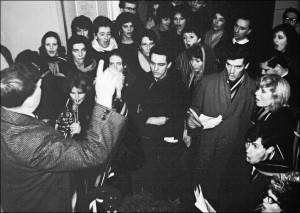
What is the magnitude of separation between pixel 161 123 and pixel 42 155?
3.23 feet

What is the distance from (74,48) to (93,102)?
1.50 feet

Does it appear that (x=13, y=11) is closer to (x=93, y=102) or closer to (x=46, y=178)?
(x=93, y=102)

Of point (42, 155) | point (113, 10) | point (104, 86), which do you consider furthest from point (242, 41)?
point (42, 155)

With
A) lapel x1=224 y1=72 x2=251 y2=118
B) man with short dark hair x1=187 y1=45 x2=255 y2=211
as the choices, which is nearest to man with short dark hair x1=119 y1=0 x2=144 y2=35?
man with short dark hair x1=187 y1=45 x2=255 y2=211

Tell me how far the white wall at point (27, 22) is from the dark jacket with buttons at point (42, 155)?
0.55 m

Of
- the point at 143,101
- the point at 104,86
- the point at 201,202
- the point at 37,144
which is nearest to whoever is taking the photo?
the point at 37,144

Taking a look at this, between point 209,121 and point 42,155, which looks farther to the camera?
point 209,121

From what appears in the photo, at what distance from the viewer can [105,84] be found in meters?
2.36

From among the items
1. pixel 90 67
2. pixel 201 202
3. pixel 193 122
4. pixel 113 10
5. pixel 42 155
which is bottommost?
pixel 201 202

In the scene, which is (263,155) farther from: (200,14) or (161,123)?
(200,14)

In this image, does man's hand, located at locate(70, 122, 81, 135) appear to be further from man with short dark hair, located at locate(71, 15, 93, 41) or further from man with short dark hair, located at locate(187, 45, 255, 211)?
man with short dark hair, located at locate(187, 45, 255, 211)

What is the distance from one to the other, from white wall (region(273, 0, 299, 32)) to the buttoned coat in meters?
0.50

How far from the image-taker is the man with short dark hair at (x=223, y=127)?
2.41 meters

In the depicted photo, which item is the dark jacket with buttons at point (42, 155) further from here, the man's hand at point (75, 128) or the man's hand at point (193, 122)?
the man's hand at point (193, 122)
